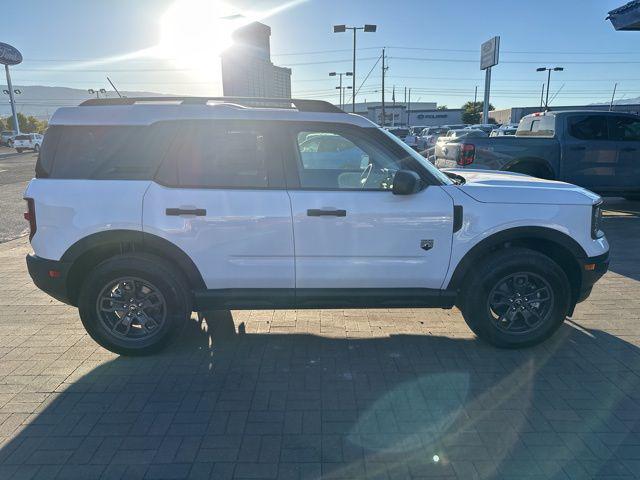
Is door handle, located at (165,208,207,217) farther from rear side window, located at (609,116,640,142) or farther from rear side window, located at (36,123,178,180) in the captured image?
rear side window, located at (609,116,640,142)

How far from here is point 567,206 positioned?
3434 mm

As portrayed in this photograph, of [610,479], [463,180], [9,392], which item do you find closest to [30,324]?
[9,392]

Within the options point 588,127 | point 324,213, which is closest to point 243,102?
point 324,213

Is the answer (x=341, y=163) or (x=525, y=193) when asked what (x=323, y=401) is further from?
(x=525, y=193)

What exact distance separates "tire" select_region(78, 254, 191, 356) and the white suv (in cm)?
1

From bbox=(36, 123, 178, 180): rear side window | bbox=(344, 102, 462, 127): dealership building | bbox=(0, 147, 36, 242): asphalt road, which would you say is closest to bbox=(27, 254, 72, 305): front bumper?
bbox=(36, 123, 178, 180): rear side window

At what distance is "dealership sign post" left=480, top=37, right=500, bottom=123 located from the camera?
30672mm

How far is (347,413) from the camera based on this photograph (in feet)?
9.29

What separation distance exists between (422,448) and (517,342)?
1.54m

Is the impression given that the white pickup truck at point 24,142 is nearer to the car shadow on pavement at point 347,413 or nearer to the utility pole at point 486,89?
the utility pole at point 486,89

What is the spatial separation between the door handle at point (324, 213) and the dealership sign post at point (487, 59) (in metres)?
31.2

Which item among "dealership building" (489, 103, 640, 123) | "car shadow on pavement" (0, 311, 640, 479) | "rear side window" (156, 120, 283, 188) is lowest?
"car shadow on pavement" (0, 311, 640, 479)

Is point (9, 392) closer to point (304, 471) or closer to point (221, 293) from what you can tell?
point (221, 293)

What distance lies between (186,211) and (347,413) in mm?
1815
